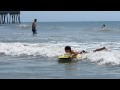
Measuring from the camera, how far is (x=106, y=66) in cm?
907

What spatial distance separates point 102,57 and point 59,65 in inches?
80.2

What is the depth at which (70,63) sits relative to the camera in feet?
30.9

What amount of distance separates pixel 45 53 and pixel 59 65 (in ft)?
12.0
